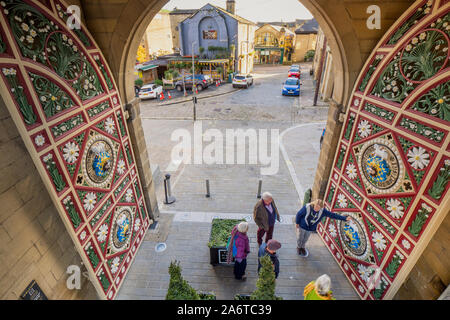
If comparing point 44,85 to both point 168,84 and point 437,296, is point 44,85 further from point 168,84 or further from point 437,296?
point 168,84

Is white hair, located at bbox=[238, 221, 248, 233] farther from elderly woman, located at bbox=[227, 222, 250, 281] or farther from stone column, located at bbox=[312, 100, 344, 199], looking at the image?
stone column, located at bbox=[312, 100, 344, 199]

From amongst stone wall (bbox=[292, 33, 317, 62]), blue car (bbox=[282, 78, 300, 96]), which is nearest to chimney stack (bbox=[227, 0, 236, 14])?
stone wall (bbox=[292, 33, 317, 62])

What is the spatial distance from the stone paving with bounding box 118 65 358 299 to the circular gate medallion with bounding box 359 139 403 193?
2.40 metres

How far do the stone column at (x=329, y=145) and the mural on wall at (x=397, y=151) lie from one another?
219mm

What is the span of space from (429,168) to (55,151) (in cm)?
512

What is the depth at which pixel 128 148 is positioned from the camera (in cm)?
509

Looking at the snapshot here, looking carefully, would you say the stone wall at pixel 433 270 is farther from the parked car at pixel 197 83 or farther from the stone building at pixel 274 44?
the stone building at pixel 274 44

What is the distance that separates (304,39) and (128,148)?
154 ft

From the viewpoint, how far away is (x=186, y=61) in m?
25.4

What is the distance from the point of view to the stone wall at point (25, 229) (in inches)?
97.2

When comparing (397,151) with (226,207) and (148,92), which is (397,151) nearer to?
(226,207)

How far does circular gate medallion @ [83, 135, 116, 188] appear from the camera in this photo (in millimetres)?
3751

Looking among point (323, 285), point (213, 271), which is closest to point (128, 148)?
point (213, 271)
